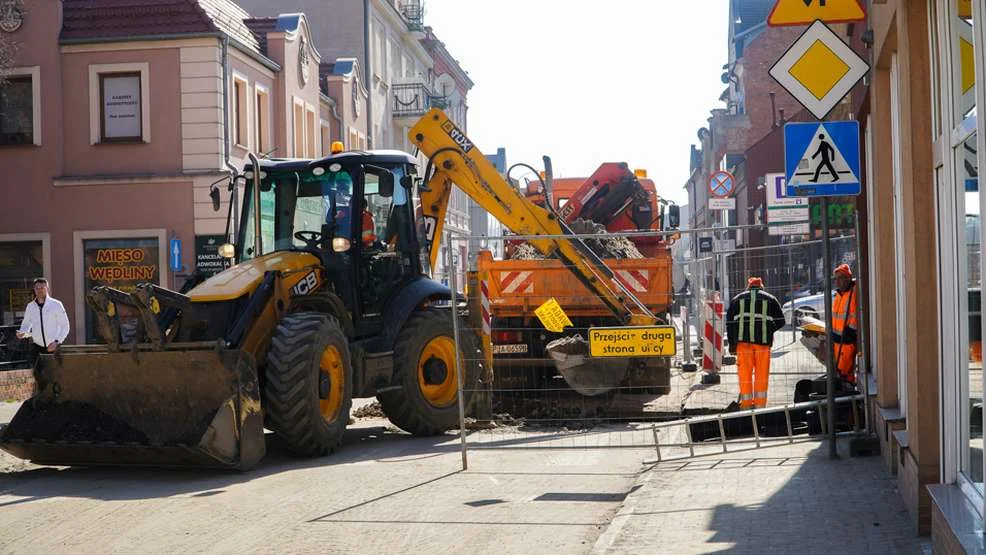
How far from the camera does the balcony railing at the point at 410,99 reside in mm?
50094

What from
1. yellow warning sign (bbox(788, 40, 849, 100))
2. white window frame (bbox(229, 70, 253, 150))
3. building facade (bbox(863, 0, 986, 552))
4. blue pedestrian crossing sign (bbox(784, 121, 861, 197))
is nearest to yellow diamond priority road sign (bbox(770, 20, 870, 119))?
yellow warning sign (bbox(788, 40, 849, 100))

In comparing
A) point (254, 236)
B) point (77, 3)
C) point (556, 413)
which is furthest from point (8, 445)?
point (77, 3)

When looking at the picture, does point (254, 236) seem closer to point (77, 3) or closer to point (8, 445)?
point (8, 445)

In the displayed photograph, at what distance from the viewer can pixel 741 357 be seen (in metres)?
12.5

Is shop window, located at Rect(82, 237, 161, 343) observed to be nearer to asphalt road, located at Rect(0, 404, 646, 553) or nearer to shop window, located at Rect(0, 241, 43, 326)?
shop window, located at Rect(0, 241, 43, 326)

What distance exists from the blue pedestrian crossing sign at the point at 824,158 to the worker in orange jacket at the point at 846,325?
292 cm

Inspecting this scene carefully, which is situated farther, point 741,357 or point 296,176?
point 296,176

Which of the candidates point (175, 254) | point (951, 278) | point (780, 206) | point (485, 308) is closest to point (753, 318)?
point (485, 308)

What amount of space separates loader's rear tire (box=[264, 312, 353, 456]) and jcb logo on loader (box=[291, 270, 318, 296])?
496 millimetres

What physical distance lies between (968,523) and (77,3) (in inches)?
1094

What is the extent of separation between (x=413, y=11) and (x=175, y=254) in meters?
27.0

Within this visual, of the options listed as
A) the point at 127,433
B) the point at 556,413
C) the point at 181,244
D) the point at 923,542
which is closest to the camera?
the point at 923,542

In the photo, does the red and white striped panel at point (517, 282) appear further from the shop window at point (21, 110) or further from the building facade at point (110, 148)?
the shop window at point (21, 110)

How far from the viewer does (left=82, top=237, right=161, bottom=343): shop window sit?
2894 cm
